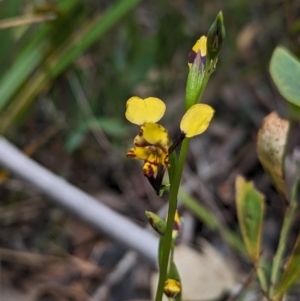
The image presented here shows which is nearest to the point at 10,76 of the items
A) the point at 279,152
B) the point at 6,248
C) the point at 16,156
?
the point at 16,156

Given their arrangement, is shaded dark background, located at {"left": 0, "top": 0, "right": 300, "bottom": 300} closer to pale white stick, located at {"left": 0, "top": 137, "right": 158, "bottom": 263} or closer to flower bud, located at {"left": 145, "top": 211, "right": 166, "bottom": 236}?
pale white stick, located at {"left": 0, "top": 137, "right": 158, "bottom": 263}

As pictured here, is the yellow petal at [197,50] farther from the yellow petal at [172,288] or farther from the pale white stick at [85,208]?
the pale white stick at [85,208]

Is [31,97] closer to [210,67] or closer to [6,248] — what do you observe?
[6,248]

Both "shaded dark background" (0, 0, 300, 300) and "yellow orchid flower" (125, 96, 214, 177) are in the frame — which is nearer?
"yellow orchid flower" (125, 96, 214, 177)

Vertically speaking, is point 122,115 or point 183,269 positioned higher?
point 122,115

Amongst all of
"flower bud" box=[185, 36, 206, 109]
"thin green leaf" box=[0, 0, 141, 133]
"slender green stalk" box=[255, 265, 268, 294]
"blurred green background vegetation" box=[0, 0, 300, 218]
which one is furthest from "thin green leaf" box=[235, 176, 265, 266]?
"thin green leaf" box=[0, 0, 141, 133]

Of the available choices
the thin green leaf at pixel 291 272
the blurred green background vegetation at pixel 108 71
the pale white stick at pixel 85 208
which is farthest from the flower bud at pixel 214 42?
the blurred green background vegetation at pixel 108 71

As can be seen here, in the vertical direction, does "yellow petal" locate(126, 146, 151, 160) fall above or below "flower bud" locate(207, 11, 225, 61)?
below
